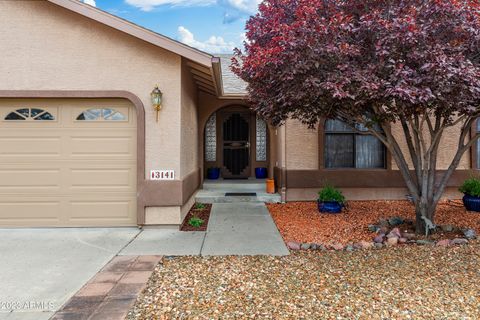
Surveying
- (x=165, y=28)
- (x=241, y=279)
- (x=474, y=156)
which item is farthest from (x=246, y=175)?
(x=165, y=28)

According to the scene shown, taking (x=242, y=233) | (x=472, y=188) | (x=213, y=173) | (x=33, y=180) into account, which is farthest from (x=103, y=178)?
(x=472, y=188)

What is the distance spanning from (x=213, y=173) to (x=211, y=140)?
3.98 ft

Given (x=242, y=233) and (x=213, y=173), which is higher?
(x=213, y=173)

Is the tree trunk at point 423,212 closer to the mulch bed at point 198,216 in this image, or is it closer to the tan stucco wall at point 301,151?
the tan stucco wall at point 301,151

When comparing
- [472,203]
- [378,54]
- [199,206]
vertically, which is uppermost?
[378,54]

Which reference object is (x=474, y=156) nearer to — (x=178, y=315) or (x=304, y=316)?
(x=304, y=316)

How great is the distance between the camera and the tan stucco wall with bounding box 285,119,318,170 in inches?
318

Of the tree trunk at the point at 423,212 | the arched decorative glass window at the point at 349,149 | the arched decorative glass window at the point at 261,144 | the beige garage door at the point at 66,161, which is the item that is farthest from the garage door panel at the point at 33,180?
the arched decorative glass window at the point at 261,144

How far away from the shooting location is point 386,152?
8219mm

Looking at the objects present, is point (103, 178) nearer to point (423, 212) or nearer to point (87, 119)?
point (87, 119)

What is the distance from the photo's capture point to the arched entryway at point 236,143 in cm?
1114

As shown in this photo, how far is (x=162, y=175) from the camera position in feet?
18.7

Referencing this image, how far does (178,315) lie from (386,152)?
7249mm

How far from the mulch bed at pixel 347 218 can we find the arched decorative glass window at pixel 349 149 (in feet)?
3.54
